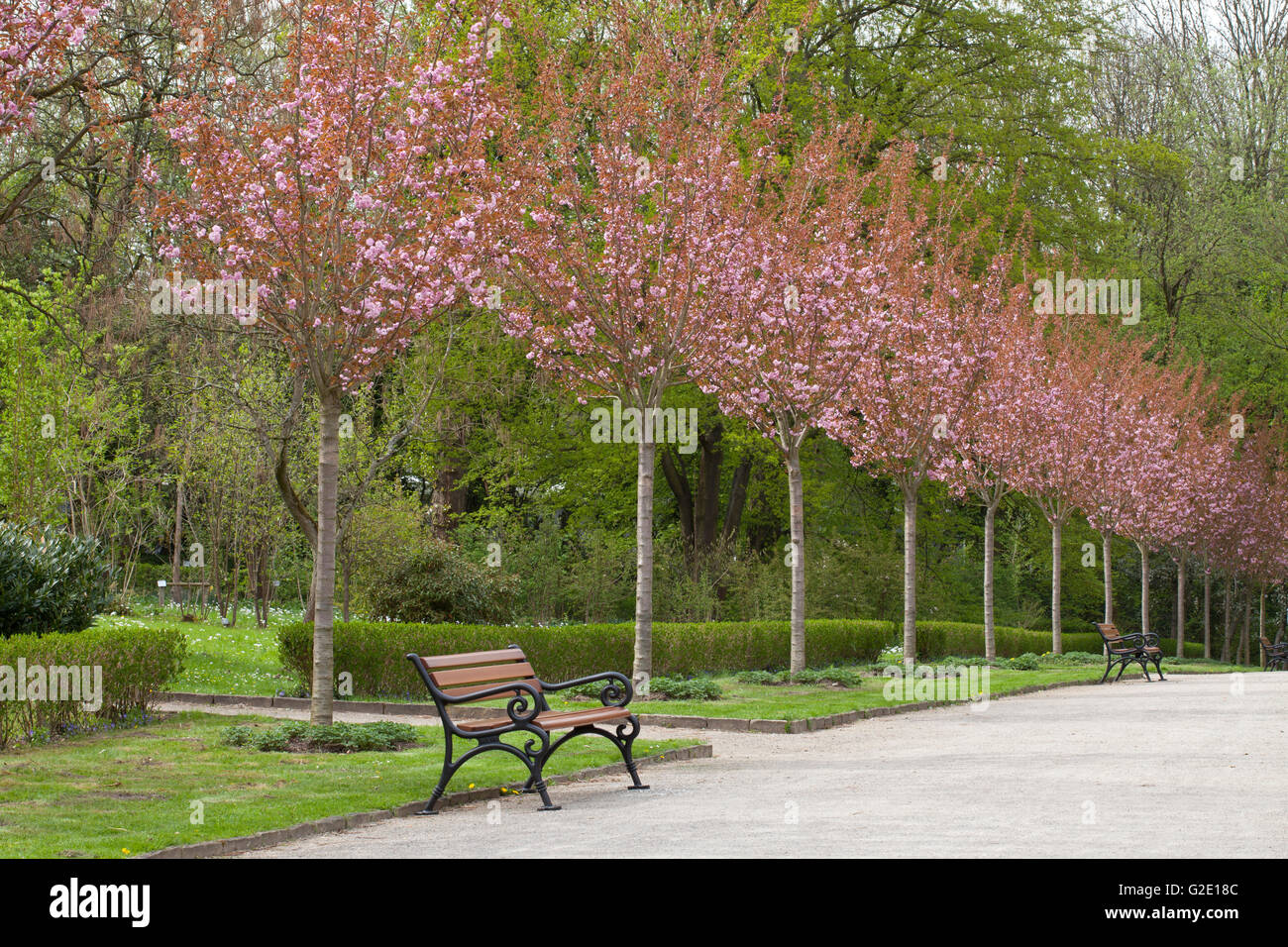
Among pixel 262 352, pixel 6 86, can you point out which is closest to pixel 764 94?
pixel 262 352

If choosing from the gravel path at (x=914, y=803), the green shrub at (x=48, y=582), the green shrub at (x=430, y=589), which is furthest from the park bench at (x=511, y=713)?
the green shrub at (x=430, y=589)

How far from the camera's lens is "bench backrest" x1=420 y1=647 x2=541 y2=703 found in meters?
8.85

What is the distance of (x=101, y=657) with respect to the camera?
39.8ft

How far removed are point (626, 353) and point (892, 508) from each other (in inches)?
794

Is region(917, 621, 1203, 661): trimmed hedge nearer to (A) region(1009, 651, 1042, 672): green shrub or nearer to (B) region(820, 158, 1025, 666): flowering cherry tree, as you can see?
(A) region(1009, 651, 1042, 672): green shrub

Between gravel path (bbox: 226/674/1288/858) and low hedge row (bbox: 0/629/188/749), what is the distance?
4382 mm

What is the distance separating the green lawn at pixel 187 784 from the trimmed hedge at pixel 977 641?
1554 cm

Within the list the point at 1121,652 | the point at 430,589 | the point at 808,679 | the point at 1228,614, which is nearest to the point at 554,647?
the point at 430,589

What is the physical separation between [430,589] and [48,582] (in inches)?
267

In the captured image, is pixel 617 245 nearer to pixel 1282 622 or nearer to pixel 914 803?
pixel 914 803

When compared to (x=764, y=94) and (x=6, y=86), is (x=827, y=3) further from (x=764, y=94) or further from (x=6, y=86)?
(x=6, y=86)

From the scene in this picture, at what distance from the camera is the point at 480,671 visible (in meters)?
9.29

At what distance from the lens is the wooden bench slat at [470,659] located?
888cm

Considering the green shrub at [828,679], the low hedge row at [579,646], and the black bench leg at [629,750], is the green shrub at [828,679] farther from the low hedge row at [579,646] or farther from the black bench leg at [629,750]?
the black bench leg at [629,750]
